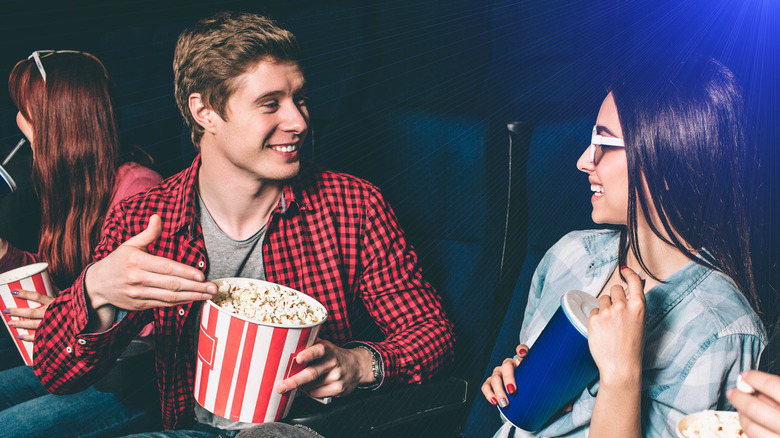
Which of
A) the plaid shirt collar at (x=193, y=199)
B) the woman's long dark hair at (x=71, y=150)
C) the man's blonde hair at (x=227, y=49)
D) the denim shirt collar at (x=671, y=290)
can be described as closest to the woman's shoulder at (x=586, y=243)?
the denim shirt collar at (x=671, y=290)

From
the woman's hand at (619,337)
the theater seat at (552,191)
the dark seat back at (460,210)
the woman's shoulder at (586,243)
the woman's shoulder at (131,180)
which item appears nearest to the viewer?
the woman's hand at (619,337)

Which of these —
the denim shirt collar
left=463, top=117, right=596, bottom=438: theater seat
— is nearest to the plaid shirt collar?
left=463, top=117, right=596, bottom=438: theater seat

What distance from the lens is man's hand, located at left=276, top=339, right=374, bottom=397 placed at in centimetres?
80

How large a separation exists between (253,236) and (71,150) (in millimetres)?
638

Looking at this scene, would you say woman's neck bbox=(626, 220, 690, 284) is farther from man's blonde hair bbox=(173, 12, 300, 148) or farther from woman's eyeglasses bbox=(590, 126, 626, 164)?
man's blonde hair bbox=(173, 12, 300, 148)

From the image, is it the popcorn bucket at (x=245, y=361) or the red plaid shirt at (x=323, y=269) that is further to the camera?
the red plaid shirt at (x=323, y=269)

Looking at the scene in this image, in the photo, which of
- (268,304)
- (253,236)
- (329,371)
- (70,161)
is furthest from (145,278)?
(70,161)

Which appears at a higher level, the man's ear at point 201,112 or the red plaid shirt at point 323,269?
the man's ear at point 201,112

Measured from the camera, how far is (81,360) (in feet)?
3.41

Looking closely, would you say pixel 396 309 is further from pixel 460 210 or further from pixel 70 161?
pixel 70 161

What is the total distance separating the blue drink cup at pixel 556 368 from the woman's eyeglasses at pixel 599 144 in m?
0.24

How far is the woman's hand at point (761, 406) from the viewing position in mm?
523

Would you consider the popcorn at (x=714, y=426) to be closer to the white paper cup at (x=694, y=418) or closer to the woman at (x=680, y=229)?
the white paper cup at (x=694, y=418)

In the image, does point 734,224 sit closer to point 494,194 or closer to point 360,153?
point 494,194
